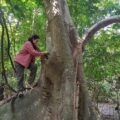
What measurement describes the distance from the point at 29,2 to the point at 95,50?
2520 millimetres

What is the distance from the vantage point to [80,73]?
5145 millimetres

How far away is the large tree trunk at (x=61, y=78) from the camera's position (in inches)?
192

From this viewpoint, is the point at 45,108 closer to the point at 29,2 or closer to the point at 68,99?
the point at 68,99

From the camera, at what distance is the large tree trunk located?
4.89 m

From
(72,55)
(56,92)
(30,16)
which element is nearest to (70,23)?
(72,55)

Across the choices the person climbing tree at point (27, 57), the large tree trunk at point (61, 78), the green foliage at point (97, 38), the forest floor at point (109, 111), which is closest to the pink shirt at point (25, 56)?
the person climbing tree at point (27, 57)

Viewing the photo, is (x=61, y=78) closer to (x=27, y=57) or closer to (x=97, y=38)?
(x=27, y=57)

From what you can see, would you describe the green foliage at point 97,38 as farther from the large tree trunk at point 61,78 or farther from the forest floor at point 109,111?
the large tree trunk at point 61,78

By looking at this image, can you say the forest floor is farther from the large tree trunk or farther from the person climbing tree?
the person climbing tree

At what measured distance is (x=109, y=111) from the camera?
36.7 ft

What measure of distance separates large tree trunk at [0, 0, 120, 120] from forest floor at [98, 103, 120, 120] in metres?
5.15

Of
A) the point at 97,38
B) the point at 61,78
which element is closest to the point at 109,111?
the point at 97,38

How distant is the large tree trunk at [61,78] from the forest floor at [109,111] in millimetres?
5151

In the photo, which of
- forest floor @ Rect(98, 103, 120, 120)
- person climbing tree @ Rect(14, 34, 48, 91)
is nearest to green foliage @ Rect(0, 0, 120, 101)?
forest floor @ Rect(98, 103, 120, 120)
